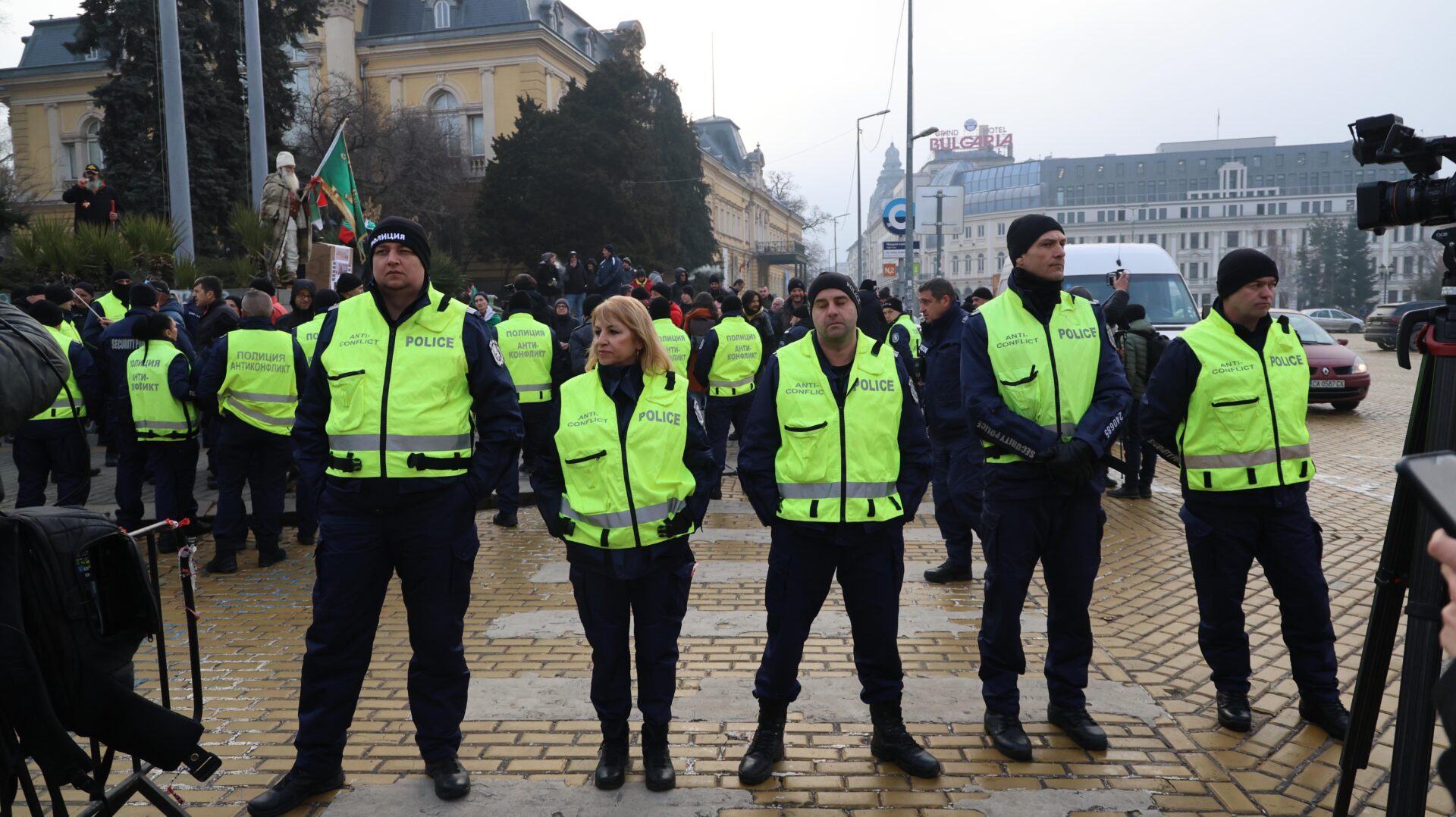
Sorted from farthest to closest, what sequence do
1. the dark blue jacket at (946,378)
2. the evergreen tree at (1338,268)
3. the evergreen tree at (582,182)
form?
1. the evergreen tree at (1338,268)
2. the evergreen tree at (582,182)
3. the dark blue jacket at (946,378)

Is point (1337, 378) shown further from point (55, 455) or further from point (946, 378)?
point (55, 455)

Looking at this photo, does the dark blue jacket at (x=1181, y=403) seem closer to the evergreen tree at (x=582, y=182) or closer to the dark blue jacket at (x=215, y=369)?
the dark blue jacket at (x=215, y=369)

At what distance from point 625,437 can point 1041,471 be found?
180 cm

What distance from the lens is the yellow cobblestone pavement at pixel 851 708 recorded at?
3912 millimetres

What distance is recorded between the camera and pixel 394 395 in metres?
3.91

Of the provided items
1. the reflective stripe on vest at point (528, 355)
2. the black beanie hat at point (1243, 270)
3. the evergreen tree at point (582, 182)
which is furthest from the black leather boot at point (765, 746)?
the evergreen tree at point (582, 182)

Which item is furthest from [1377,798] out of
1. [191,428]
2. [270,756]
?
[191,428]

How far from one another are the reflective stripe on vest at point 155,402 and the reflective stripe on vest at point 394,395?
4.63 meters

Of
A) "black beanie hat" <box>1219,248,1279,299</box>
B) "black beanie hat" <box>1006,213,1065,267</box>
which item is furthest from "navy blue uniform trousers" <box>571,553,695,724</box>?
"black beanie hat" <box>1219,248,1279,299</box>

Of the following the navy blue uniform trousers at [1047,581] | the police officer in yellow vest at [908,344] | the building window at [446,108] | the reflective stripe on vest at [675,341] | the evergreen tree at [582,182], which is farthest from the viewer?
the building window at [446,108]

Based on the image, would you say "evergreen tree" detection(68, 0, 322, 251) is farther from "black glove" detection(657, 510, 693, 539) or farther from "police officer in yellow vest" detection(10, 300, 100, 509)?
"black glove" detection(657, 510, 693, 539)

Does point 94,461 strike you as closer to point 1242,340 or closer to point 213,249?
point 1242,340

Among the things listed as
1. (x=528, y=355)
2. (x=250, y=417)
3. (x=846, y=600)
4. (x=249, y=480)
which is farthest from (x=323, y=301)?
(x=846, y=600)

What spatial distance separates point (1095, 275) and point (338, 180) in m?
10.8
